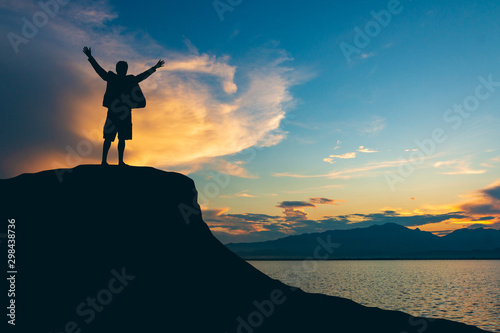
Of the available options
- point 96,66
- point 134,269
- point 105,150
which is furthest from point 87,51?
point 134,269

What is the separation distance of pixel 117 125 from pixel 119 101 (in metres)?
0.99

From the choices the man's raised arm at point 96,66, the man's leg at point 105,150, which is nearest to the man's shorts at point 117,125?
the man's leg at point 105,150

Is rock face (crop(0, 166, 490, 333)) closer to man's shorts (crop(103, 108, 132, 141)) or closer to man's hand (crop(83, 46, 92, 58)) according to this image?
man's shorts (crop(103, 108, 132, 141))

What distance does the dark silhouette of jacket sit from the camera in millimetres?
13488

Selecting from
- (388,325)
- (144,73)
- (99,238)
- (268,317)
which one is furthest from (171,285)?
(388,325)

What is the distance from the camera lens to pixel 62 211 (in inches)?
491

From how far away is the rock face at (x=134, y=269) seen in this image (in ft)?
35.4

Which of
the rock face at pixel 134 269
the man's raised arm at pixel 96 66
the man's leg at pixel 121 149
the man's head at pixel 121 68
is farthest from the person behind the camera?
the man's leg at pixel 121 149

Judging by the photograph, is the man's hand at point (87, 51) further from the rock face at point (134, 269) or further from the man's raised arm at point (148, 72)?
the rock face at point (134, 269)

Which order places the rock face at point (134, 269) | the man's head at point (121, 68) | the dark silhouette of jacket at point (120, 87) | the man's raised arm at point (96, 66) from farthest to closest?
the man's head at point (121, 68), the dark silhouette of jacket at point (120, 87), the man's raised arm at point (96, 66), the rock face at point (134, 269)

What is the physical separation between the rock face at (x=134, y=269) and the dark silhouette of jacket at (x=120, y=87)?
2771 mm

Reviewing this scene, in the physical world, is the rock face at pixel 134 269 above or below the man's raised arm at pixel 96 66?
below

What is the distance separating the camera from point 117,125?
534 inches

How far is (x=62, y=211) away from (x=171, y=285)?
4923 millimetres
